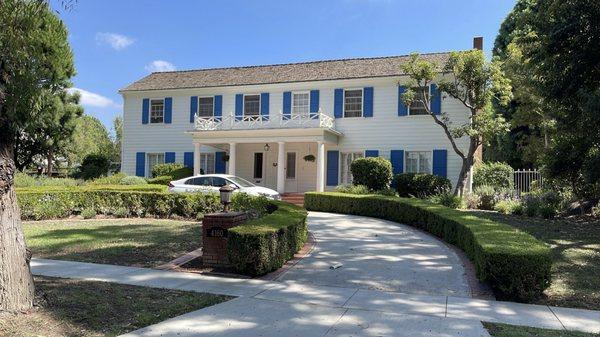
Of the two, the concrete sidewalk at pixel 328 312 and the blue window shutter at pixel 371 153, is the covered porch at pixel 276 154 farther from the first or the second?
the concrete sidewalk at pixel 328 312

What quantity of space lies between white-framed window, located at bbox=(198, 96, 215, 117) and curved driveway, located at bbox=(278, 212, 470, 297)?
1461 cm

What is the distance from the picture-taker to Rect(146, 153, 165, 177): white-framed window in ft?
87.4

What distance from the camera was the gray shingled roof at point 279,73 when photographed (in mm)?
23109

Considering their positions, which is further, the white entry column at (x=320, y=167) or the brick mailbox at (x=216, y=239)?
the white entry column at (x=320, y=167)

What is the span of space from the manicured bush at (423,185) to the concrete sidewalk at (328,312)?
45.7 ft

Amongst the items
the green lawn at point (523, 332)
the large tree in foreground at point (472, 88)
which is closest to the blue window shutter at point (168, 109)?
the large tree in foreground at point (472, 88)

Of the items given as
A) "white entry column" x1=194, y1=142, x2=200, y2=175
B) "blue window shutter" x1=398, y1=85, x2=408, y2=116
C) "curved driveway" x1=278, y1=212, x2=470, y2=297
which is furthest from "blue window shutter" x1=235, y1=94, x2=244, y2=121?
"curved driveway" x1=278, y1=212, x2=470, y2=297

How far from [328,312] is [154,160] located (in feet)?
76.1

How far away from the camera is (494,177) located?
2180cm

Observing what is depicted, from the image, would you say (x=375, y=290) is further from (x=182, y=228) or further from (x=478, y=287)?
(x=182, y=228)

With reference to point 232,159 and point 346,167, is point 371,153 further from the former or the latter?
point 232,159

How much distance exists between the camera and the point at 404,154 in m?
21.9

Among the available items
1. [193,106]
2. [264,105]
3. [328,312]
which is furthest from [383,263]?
[193,106]

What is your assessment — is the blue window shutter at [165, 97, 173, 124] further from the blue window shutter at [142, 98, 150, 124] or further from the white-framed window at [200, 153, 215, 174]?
the white-framed window at [200, 153, 215, 174]
